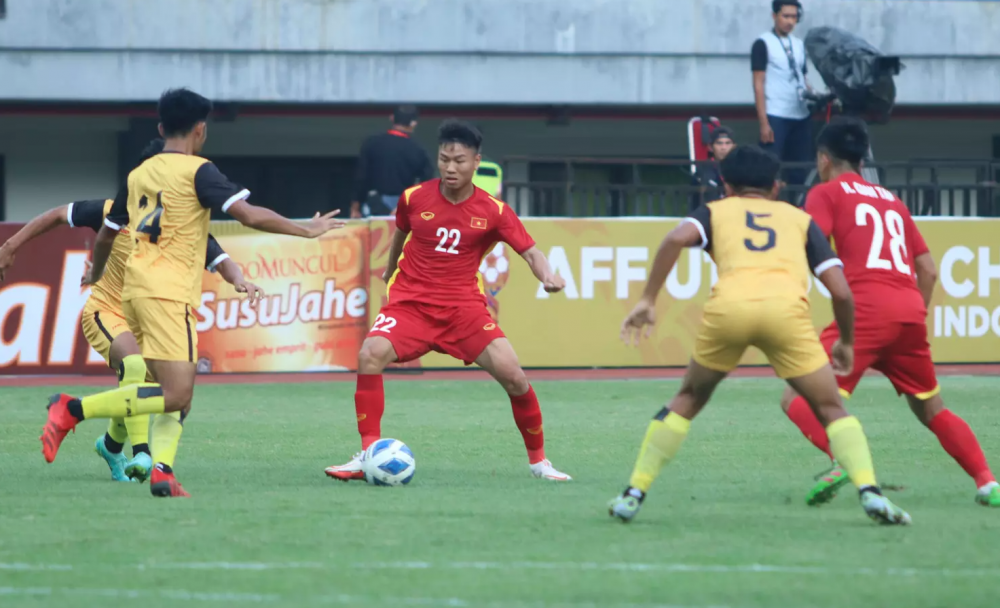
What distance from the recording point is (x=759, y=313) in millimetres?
6043

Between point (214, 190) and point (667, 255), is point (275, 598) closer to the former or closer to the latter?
point (667, 255)

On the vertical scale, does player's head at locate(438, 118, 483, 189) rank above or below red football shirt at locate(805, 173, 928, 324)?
above

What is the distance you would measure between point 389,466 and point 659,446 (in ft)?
6.14

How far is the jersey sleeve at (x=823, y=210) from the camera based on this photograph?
6926mm

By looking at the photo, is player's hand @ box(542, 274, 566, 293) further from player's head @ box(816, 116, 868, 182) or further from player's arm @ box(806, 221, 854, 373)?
player's arm @ box(806, 221, 854, 373)

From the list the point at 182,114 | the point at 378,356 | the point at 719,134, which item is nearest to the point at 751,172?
the point at 378,356

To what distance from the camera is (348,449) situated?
31.1 feet

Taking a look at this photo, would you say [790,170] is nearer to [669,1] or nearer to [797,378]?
[669,1]

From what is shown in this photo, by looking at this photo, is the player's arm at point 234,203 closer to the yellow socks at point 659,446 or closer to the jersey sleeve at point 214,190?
the jersey sleeve at point 214,190

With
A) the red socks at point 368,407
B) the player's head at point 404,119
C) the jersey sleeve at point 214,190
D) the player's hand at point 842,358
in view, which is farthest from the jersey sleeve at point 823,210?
the player's head at point 404,119

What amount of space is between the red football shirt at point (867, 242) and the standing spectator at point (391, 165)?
8.33 metres

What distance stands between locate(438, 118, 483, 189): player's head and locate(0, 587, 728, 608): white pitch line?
139 inches

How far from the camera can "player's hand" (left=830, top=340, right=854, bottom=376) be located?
636 cm

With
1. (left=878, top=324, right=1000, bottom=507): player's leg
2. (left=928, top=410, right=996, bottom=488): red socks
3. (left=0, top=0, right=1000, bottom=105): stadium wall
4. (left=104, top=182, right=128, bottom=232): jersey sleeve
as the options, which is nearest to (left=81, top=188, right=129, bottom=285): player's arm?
(left=104, top=182, right=128, bottom=232): jersey sleeve
